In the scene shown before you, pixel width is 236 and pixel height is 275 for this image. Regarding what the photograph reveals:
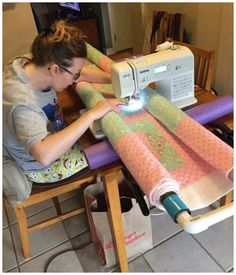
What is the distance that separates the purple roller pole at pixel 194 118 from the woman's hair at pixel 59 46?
36cm

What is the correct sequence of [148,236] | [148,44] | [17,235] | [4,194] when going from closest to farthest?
1. [4,194]
2. [148,236]
3. [17,235]
4. [148,44]

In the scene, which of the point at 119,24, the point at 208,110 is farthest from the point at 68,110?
the point at 119,24

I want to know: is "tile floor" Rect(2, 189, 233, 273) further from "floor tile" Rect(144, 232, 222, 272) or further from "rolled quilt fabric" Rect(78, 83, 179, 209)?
"rolled quilt fabric" Rect(78, 83, 179, 209)

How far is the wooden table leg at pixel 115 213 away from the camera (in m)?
1.08

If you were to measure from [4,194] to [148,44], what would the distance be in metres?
2.40

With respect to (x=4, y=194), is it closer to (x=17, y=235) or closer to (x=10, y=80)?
(x=10, y=80)

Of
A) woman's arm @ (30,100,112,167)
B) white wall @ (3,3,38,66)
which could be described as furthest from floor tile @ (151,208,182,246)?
white wall @ (3,3,38,66)

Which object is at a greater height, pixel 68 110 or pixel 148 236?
pixel 68 110

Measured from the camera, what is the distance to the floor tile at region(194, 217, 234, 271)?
1492 millimetres

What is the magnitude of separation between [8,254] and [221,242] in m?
1.23

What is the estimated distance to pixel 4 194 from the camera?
1256mm

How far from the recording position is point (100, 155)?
3.23ft

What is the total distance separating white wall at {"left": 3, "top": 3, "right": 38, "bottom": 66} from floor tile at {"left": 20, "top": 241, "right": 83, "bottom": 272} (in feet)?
6.64

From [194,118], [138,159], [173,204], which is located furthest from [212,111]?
[173,204]
